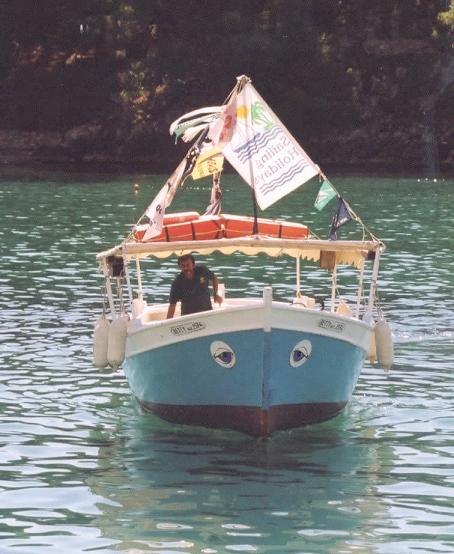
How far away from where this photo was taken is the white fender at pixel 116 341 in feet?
69.0

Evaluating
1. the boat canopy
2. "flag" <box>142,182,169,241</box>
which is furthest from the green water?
"flag" <box>142,182,169,241</box>

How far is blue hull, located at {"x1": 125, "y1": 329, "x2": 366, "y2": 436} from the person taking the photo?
62.5ft

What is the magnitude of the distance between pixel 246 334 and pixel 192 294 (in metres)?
2.43

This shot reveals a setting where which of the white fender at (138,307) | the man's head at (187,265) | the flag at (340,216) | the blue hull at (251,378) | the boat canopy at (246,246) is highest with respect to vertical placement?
the flag at (340,216)

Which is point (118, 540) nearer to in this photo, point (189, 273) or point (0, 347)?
point (189, 273)

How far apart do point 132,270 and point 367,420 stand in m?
16.1

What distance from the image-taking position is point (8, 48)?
107 meters

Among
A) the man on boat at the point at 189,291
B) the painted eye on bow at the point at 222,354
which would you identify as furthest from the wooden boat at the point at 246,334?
the man on boat at the point at 189,291

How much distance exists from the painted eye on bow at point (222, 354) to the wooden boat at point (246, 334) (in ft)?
0.04

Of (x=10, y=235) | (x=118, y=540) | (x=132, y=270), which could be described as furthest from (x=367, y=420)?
(x=10, y=235)

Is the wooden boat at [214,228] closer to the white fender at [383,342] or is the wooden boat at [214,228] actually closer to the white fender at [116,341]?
the white fender at [116,341]

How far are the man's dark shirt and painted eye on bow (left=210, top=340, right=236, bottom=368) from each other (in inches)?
78.2

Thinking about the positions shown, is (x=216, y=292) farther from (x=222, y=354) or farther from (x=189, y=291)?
(x=222, y=354)

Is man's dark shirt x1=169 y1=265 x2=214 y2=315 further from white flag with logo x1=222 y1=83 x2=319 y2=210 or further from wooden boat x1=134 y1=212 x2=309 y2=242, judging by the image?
white flag with logo x1=222 y1=83 x2=319 y2=210
